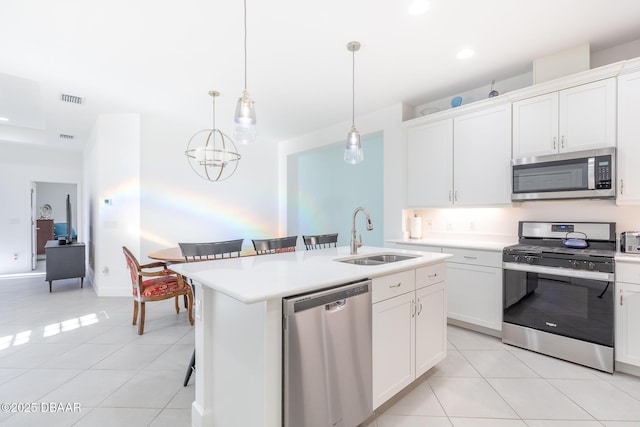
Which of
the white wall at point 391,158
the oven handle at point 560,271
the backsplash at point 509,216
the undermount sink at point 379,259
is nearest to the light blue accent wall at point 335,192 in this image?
the white wall at point 391,158

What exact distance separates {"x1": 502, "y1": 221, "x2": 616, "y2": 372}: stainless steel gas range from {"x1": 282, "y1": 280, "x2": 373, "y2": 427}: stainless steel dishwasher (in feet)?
6.11

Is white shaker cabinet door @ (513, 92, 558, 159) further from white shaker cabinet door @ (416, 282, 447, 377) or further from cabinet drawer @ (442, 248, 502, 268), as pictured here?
white shaker cabinet door @ (416, 282, 447, 377)

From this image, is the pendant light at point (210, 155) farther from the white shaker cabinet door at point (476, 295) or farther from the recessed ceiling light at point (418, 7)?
the white shaker cabinet door at point (476, 295)

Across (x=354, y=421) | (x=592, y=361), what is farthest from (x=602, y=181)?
(x=354, y=421)

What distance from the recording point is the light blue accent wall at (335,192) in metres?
5.46

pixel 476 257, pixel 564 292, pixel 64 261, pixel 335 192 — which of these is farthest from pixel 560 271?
pixel 64 261

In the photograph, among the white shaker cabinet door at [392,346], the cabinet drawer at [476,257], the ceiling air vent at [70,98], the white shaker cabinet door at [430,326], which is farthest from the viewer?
the ceiling air vent at [70,98]

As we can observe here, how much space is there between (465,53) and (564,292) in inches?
89.6

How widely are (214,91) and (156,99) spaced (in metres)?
0.92

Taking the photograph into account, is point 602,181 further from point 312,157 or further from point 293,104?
point 312,157

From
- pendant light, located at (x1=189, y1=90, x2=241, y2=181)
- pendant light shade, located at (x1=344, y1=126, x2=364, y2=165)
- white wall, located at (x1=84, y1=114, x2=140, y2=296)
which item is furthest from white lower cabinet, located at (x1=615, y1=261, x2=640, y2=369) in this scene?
white wall, located at (x1=84, y1=114, x2=140, y2=296)

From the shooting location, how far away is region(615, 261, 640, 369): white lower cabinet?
6.98 ft

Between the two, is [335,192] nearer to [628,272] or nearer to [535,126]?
[535,126]

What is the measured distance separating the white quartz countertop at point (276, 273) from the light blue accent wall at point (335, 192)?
3.33m
